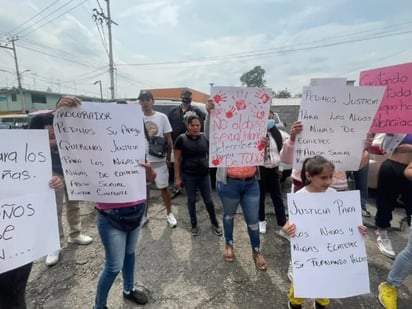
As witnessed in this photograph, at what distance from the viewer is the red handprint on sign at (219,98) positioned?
2133 mm

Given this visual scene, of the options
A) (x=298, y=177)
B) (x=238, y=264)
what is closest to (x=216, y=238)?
(x=238, y=264)

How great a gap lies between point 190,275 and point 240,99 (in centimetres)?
184

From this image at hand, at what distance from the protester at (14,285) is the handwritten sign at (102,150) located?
19 cm

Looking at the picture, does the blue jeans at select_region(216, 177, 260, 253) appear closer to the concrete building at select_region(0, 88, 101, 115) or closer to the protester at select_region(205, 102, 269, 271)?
the protester at select_region(205, 102, 269, 271)

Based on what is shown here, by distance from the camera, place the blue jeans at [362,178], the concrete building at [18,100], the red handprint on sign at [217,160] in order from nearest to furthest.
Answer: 1. the red handprint on sign at [217,160]
2. the blue jeans at [362,178]
3. the concrete building at [18,100]

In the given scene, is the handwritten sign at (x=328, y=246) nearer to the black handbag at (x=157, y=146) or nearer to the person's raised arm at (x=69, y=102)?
the person's raised arm at (x=69, y=102)

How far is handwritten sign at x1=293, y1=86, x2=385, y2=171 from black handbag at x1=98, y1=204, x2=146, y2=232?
1320mm

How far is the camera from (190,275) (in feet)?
8.24

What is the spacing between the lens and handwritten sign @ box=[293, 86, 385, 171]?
188 centimetres

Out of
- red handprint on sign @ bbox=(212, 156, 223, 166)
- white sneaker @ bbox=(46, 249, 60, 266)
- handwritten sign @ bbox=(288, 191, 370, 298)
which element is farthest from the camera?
white sneaker @ bbox=(46, 249, 60, 266)

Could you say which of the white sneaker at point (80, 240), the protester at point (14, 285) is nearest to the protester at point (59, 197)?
the white sneaker at point (80, 240)

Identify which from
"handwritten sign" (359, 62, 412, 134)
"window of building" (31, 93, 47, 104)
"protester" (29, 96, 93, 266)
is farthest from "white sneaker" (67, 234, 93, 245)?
"window of building" (31, 93, 47, 104)

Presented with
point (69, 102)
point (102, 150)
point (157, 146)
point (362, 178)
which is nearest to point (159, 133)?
point (157, 146)

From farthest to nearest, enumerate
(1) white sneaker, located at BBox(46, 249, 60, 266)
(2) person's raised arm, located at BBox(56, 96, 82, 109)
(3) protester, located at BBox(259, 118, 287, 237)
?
(3) protester, located at BBox(259, 118, 287, 237) < (1) white sneaker, located at BBox(46, 249, 60, 266) < (2) person's raised arm, located at BBox(56, 96, 82, 109)
